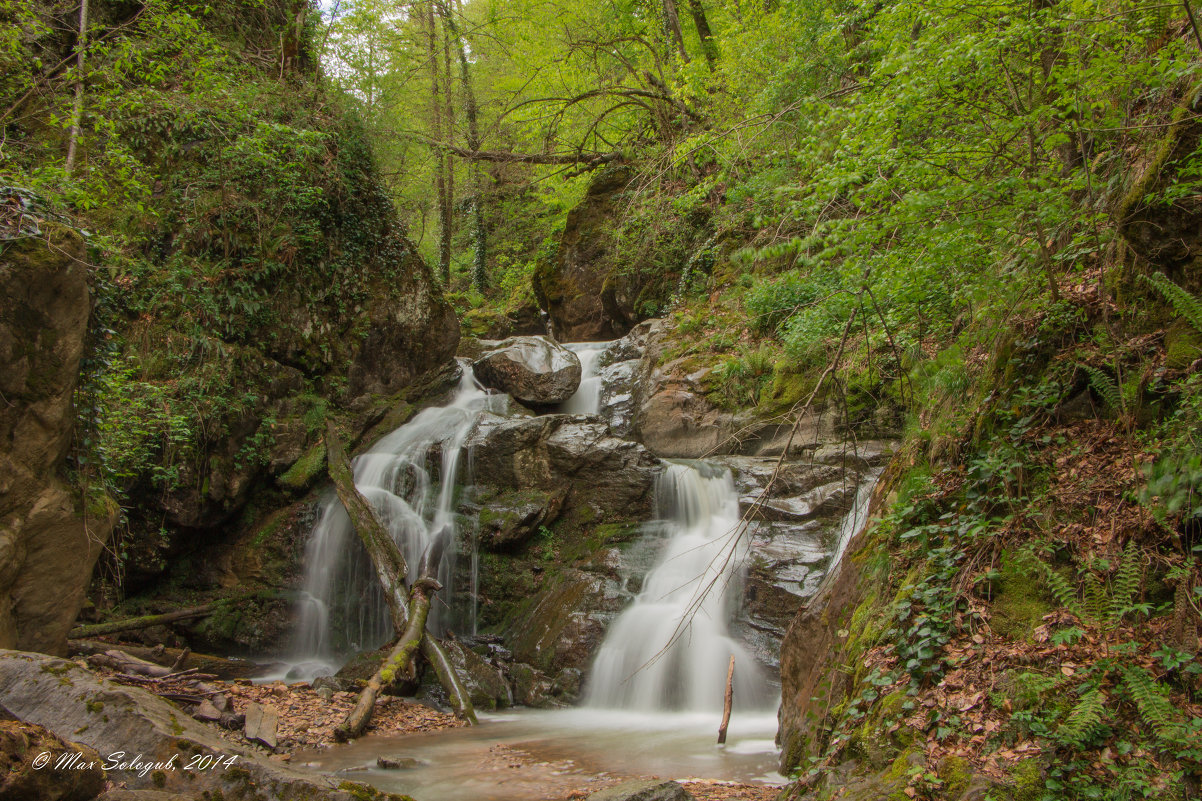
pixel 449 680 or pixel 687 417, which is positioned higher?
pixel 687 417

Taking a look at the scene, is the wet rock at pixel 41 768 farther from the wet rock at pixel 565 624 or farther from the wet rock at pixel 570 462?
the wet rock at pixel 570 462

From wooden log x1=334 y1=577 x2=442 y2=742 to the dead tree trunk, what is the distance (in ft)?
0.51

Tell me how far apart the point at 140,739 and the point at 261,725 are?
10.0ft

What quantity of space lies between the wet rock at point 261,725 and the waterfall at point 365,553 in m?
2.77

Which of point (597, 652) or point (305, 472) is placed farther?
point (305, 472)

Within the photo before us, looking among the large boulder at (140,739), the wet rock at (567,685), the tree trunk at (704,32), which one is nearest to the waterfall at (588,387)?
the wet rock at (567,685)

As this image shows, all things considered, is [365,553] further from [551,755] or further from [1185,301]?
[1185,301]

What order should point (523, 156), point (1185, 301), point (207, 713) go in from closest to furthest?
1. point (1185, 301)
2. point (207, 713)
3. point (523, 156)

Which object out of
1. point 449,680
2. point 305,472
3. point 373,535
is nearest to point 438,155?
point 305,472

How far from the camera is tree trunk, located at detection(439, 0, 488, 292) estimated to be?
720 inches

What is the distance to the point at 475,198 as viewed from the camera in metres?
22.3

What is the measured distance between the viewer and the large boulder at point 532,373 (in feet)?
45.8

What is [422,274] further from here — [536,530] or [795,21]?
[795,21]

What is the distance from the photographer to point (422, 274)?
14648mm
